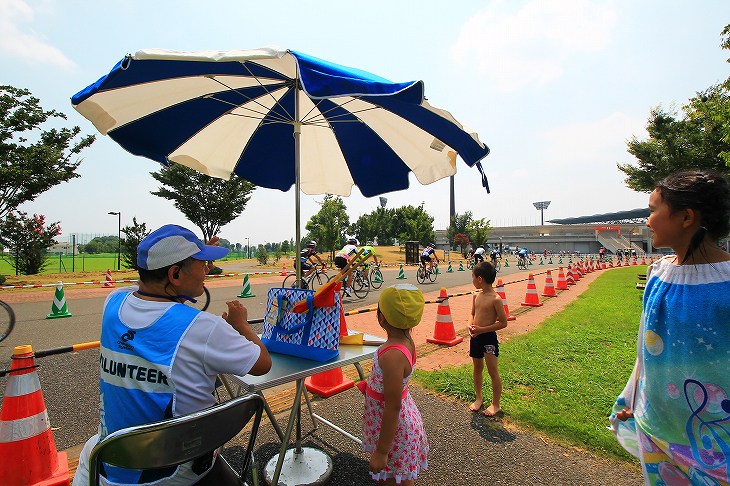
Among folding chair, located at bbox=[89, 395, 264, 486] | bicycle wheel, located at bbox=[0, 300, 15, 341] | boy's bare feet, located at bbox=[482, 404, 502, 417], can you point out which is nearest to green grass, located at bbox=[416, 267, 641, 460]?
boy's bare feet, located at bbox=[482, 404, 502, 417]

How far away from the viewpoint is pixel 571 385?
4.49m

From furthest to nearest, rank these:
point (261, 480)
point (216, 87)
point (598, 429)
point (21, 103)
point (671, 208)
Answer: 1. point (21, 103)
2. point (598, 429)
3. point (216, 87)
4. point (261, 480)
5. point (671, 208)

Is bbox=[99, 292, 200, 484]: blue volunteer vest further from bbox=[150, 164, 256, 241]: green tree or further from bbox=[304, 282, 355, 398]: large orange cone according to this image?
bbox=[150, 164, 256, 241]: green tree

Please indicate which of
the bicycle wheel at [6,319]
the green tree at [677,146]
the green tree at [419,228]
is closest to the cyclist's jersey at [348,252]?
the bicycle wheel at [6,319]

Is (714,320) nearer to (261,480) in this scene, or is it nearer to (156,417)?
(156,417)

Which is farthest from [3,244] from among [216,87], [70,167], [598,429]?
[598,429]

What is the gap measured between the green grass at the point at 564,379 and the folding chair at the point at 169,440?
3007mm

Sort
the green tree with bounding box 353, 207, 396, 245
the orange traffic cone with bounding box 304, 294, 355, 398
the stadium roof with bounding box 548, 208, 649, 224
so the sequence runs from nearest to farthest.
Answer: the orange traffic cone with bounding box 304, 294, 355, 398
the green tree with bounding box 353, 207, 396, 245
the stadium roof with bounding box 548, 208, 649, 224

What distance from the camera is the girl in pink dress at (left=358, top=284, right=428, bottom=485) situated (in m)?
1.96

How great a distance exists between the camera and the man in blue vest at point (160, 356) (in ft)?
5.03

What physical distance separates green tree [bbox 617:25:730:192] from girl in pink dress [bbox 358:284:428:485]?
1679 cm

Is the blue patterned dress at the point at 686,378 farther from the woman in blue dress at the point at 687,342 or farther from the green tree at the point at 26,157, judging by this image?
the green tree at the point at 26,157

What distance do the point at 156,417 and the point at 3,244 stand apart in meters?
23.8

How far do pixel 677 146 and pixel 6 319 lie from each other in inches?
981
